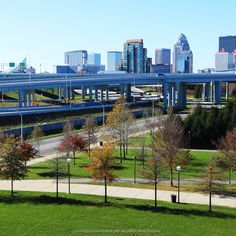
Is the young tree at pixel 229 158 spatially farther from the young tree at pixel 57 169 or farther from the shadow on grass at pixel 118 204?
the young tree at pixel 57 169

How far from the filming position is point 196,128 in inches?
2154

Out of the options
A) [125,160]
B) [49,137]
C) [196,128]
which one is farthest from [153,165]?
[49,137]

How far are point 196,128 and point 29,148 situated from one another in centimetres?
2219

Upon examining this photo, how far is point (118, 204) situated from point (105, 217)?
3198 millimetres

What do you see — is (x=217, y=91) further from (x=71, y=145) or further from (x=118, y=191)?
(x=118, y=191)

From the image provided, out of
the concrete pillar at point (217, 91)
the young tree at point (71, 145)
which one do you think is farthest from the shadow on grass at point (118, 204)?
the concrete pillar at point (217, 91)

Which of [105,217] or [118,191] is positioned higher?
[105,217]

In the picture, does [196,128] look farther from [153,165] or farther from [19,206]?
[19,206]

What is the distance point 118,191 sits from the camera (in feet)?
109

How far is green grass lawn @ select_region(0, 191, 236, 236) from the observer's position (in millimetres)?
23906

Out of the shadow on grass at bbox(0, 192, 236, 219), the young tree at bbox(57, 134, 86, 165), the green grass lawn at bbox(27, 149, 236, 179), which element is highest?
the young tree at bbox(57, 134, 86, 165)

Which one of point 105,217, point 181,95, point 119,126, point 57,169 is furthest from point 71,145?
point 181,95

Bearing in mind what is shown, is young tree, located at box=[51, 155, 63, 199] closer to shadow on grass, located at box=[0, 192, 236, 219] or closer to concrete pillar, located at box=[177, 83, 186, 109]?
shadow on grass, located at box=[0, 192, 236, 219]

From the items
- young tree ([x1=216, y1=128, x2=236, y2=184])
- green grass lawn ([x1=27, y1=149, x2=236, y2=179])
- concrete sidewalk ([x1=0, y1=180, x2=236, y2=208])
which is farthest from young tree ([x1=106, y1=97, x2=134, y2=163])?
concrete sidewalk ([x1=0, y1=180, x2=236, y2=208])
